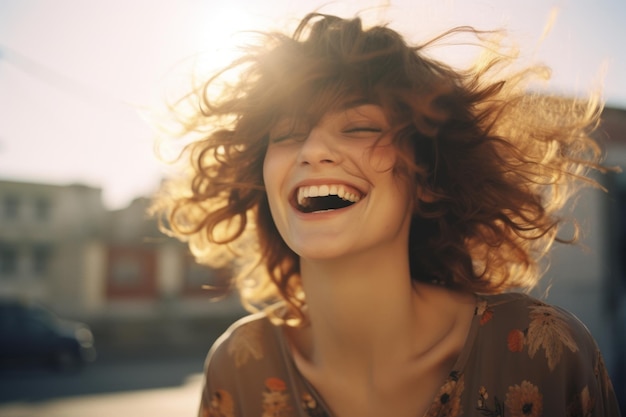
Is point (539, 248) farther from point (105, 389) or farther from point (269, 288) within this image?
point (105, 389)

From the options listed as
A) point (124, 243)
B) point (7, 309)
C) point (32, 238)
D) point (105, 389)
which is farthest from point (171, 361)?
point (32, 238)

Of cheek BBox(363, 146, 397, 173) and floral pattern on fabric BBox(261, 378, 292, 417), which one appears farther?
floral pattern on fabric BBox(261, 378, 292, 417)

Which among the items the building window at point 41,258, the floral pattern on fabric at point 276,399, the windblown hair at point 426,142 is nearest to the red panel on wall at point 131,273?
the building window at point 41,258

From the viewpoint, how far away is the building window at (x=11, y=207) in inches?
1336

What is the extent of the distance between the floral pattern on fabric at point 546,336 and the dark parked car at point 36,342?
645 inches

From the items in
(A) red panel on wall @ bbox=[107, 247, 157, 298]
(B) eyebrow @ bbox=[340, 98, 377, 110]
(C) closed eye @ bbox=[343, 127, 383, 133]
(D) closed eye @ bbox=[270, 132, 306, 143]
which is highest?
(B) eyebrow @ bbox=[340, 98, 377, 110]

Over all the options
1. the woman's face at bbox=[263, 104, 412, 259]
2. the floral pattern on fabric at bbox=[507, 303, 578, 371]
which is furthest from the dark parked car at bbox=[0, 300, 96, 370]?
the floral pattern on fabric at bbox=[507, 303, 578, 371]

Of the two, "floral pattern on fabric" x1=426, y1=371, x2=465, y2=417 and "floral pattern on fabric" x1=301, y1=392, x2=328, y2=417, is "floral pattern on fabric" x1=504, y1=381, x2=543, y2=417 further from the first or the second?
"floral pattern on fabric" x1=301, y1=392, x2=328, y2=417

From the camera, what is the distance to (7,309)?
55.8ft

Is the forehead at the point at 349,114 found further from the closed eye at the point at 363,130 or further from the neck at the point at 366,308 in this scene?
the neck at the point at 366,308

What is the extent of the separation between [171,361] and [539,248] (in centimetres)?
1877

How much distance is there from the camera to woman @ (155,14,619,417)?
179cm

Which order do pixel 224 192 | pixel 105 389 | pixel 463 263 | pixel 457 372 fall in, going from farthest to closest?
pixel 105 389, pixel 224 192, pixel 463 263, pixel 457 372

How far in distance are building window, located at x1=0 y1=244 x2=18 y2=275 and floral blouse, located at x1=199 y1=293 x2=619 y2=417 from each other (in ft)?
116
